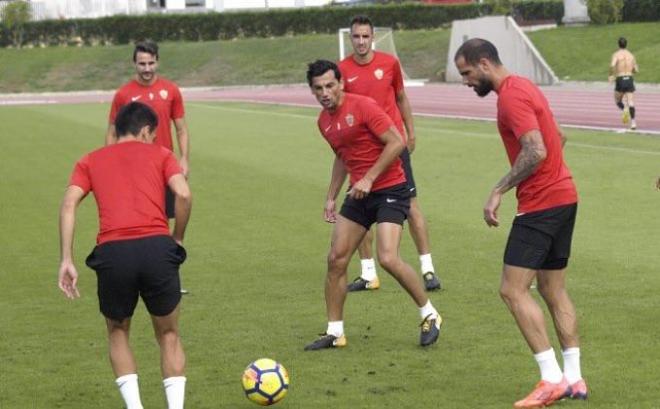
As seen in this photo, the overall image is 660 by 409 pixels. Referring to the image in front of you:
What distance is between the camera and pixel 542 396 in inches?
320

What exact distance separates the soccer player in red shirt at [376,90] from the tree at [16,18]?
207 ft

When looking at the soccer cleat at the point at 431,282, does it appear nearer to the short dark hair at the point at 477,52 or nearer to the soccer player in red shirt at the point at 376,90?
the soccer player in red shirt at the point at 376,90

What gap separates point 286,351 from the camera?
10141 mm

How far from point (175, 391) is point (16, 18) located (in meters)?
68.8

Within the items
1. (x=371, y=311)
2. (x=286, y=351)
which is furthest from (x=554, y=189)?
(x=371, y=311)

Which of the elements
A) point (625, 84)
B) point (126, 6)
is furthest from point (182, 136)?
point (126, 6)

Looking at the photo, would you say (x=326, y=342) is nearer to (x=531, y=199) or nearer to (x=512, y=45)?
(x=531, y=199)

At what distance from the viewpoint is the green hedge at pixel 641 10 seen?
62.2 meters

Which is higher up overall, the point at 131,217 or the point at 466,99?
the point at 131,217

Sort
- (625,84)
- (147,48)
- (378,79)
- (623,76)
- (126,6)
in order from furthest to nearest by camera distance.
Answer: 1. (126,6)
2. (623,76)
3. (625,84)
4. (378,79)
5. (147,48)

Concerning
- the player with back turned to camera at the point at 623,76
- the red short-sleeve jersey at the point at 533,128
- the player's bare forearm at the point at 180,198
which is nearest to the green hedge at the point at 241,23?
the player with back turned to camera at the point at 623,76

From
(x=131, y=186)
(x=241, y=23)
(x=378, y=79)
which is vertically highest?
(x=131, y=186)

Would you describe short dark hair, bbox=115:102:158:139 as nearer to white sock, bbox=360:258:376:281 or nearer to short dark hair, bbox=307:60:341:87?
short dark hair, bbox=307:60:341:87

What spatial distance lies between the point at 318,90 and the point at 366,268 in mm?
3218
